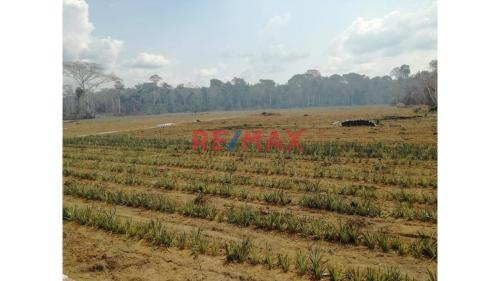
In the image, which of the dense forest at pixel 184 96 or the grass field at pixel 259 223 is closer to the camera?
the grass field at pixel 259 223

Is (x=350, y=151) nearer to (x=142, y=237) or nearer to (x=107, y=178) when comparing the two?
(x=107, y=178)

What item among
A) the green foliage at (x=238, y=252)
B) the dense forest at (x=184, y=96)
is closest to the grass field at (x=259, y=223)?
the green foliage at (x=238, y=252)

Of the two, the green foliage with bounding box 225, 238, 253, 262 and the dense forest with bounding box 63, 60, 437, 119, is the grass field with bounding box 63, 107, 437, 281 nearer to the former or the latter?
the green foliage with bounding box 225, 238, 253, 262

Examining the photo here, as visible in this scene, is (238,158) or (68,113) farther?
(68,113)

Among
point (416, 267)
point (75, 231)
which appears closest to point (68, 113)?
point (75, 231)

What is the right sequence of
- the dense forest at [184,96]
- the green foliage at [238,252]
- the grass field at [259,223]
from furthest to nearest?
the dense forest at [184,96], the green foliage at [238,252], the grass field at [259,223]

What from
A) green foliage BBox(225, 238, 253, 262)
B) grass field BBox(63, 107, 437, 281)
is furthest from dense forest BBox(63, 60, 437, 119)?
green foliage BBox(225, 238, 253, 262)

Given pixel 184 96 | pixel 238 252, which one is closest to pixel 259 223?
pixel 238 252

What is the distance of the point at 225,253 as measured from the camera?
13.5ft

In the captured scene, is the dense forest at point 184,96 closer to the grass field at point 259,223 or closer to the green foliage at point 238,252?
the grass field at point 259,223

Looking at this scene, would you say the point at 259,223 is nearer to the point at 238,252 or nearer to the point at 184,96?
the point at 238,252

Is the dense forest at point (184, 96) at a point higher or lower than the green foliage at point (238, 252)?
higher

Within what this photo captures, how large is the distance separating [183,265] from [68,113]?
169 ft
